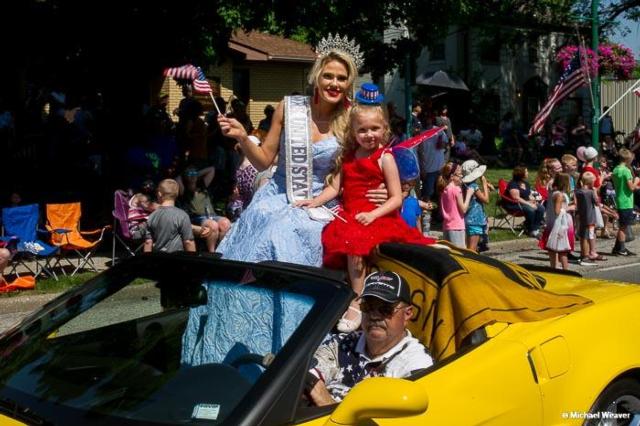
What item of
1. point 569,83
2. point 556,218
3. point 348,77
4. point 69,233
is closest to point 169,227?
point 69,233

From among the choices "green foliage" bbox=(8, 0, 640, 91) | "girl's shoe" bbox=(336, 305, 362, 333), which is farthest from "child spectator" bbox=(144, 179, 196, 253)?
"girl's shoe" bbox=(336, 305, 362, 333)

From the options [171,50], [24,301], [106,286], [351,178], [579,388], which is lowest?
[24,301]

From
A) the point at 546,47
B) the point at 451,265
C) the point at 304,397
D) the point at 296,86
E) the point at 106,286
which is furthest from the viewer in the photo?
the point at 546,47

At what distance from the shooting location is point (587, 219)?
13.0 metres

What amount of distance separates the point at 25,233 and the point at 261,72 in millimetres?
20241

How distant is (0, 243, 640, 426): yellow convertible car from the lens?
284cm

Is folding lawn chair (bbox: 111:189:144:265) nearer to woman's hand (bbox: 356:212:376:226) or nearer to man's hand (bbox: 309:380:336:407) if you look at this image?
woman's hand (bbox: 356:212:376:226)

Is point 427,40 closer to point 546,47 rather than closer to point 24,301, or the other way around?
point 24,301

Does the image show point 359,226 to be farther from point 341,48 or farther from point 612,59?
point 612,59

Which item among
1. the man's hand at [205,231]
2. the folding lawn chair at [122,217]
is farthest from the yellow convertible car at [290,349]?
the folding lawn chair at [122,217]

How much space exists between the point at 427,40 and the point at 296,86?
1591 centimetres

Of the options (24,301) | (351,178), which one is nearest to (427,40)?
(24,301)

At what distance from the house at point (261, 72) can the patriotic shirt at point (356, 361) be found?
24.5 m

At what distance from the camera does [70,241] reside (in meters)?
11.2
